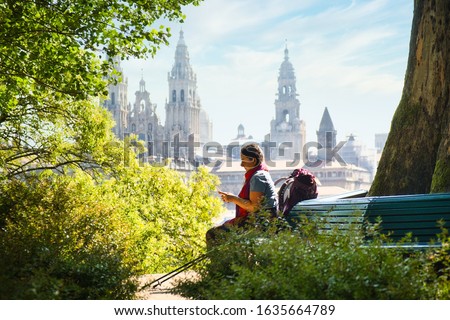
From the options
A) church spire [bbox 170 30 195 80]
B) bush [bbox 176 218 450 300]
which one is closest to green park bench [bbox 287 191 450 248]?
bush [bbox 176 218 450 300]

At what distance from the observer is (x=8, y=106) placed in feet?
34.2

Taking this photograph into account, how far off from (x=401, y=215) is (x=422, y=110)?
2.61 meters

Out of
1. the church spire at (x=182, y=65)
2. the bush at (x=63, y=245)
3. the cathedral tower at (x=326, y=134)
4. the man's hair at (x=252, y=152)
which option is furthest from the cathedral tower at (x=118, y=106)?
the man's hair at (x=252, y=152)

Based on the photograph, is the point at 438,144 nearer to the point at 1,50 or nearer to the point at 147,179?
the point at 1,50

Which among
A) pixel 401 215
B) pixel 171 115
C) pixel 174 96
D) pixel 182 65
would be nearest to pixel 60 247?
pixel 401 215

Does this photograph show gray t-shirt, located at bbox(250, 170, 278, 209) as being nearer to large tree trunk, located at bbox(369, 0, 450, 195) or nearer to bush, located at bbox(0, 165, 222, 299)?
bush, located at bbox(0, 165, 222, 299)

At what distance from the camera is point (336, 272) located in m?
4.14

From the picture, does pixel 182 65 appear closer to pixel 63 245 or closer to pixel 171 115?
pixel 171 115

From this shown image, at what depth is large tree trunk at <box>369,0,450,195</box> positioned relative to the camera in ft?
27.1

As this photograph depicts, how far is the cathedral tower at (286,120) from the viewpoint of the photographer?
15550cm

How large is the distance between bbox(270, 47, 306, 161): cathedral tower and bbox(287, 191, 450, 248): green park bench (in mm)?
146687

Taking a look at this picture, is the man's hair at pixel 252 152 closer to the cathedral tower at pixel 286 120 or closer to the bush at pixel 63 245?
the bush at pixel 63 245

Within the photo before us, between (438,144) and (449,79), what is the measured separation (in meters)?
0.68

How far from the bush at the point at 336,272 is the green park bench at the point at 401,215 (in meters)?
0.75
